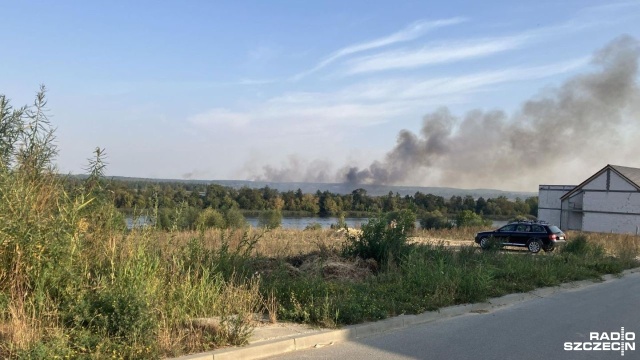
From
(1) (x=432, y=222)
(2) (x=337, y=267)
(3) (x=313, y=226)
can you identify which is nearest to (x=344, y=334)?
(2) (x=337, y=267)

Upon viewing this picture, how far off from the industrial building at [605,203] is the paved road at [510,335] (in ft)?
145

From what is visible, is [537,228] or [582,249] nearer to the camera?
[582,249]

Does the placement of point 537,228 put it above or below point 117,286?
above

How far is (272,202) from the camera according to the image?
139ft

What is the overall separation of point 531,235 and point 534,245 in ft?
1.79

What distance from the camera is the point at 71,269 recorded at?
7086 mm

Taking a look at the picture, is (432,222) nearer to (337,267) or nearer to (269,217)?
(269,217)

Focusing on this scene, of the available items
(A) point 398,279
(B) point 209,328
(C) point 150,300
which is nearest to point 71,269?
(C) point 150,300

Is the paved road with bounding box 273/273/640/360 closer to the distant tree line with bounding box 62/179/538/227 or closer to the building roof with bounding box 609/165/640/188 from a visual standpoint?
the distant tree line with bounding box 62/179/538/227

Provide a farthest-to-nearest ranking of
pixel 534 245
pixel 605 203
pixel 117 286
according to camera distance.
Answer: pixel 605 203, pixel 534 245, pixel 117 286

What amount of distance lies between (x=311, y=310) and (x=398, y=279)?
342 cm

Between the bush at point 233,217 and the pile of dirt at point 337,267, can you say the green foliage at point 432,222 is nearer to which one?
the bush at point 233,217

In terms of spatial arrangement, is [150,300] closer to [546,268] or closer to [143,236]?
[143,236]

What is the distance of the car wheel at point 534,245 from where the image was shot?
2677 cm
